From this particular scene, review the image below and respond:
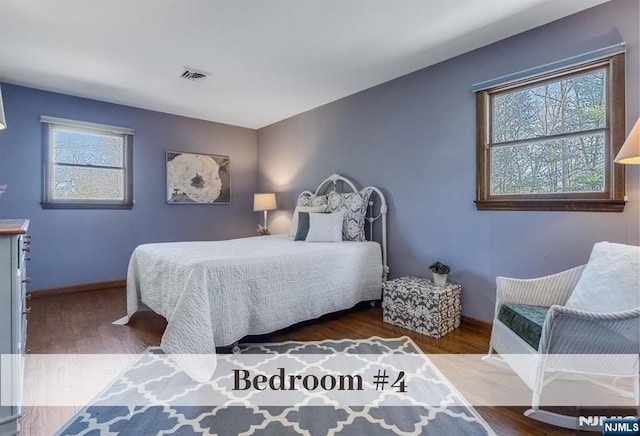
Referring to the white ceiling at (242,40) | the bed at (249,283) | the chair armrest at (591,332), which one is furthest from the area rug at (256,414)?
the white ceiling at (242,40)

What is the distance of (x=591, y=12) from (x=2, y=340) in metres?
3.87

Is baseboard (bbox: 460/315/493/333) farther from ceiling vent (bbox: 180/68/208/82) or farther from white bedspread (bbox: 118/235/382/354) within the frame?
ceiling vent (bbox: 180/68/208/82)

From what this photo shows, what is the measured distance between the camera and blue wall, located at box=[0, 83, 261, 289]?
11.7 ft

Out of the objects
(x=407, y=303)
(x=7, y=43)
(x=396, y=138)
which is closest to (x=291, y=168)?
(x=396, y=138)

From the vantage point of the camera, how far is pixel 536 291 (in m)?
2.03

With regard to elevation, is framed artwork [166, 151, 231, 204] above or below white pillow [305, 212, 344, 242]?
above

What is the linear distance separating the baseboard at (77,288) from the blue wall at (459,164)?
3.08 m

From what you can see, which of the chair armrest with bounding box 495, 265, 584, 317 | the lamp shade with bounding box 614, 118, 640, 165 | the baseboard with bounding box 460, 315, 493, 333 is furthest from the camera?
the baseboard with bounding box 460, 315, 493, 333

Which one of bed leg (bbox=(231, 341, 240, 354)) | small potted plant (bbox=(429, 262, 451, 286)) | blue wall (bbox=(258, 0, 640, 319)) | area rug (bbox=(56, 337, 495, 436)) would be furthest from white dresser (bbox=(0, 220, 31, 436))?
blue wall (bbox=(258, 0, 640, 319))

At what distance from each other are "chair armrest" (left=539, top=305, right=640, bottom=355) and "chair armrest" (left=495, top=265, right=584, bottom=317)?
1.75 feet

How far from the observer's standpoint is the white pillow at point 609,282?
61.4 inches

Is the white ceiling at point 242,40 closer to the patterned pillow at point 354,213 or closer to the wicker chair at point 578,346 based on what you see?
the patterned pillow at point 354,213

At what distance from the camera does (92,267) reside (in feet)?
13.1

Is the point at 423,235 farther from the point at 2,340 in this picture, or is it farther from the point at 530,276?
the point at 2,340
